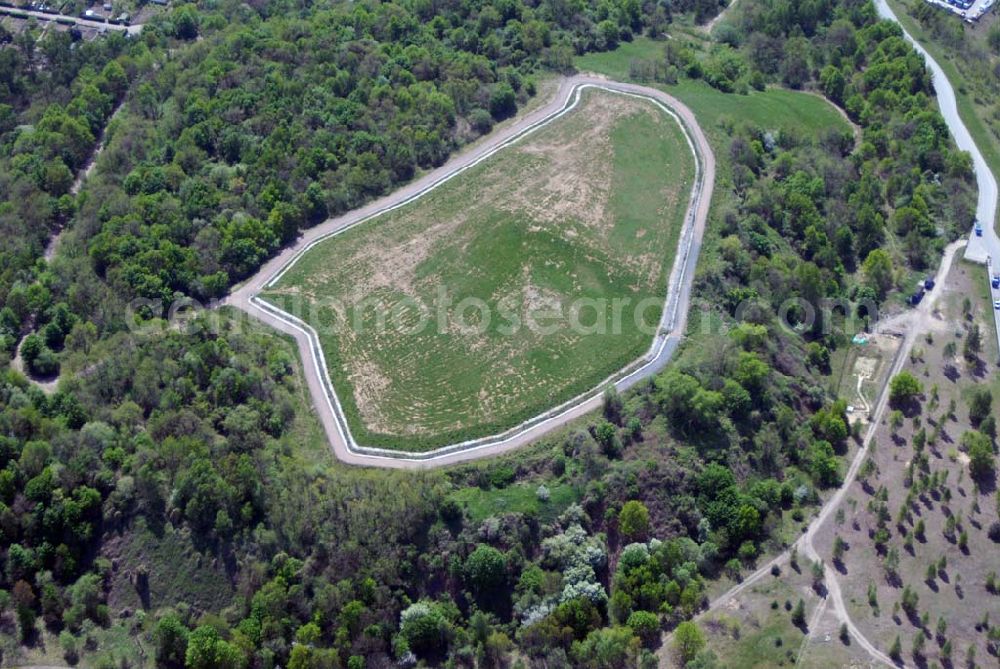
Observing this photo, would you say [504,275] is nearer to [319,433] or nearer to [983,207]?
[319,433]

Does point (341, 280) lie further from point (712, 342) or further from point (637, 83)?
point (637, 83)

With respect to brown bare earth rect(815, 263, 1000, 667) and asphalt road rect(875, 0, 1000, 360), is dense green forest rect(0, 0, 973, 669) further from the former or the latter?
brown bare earth rect(815, 263, 1000, 667)

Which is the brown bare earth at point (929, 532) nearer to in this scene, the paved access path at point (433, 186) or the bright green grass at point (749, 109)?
the paved access path at point (433, 186)

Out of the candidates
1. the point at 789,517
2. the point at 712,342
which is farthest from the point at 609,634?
the point at 712,342

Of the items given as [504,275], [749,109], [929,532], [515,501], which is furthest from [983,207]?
[515,501]

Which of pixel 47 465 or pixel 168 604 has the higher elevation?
pixel 47 465

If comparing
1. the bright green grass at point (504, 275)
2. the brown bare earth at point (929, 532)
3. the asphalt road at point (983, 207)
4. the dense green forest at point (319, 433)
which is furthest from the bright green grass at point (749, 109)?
the brown bare earth at point (929, 532)
